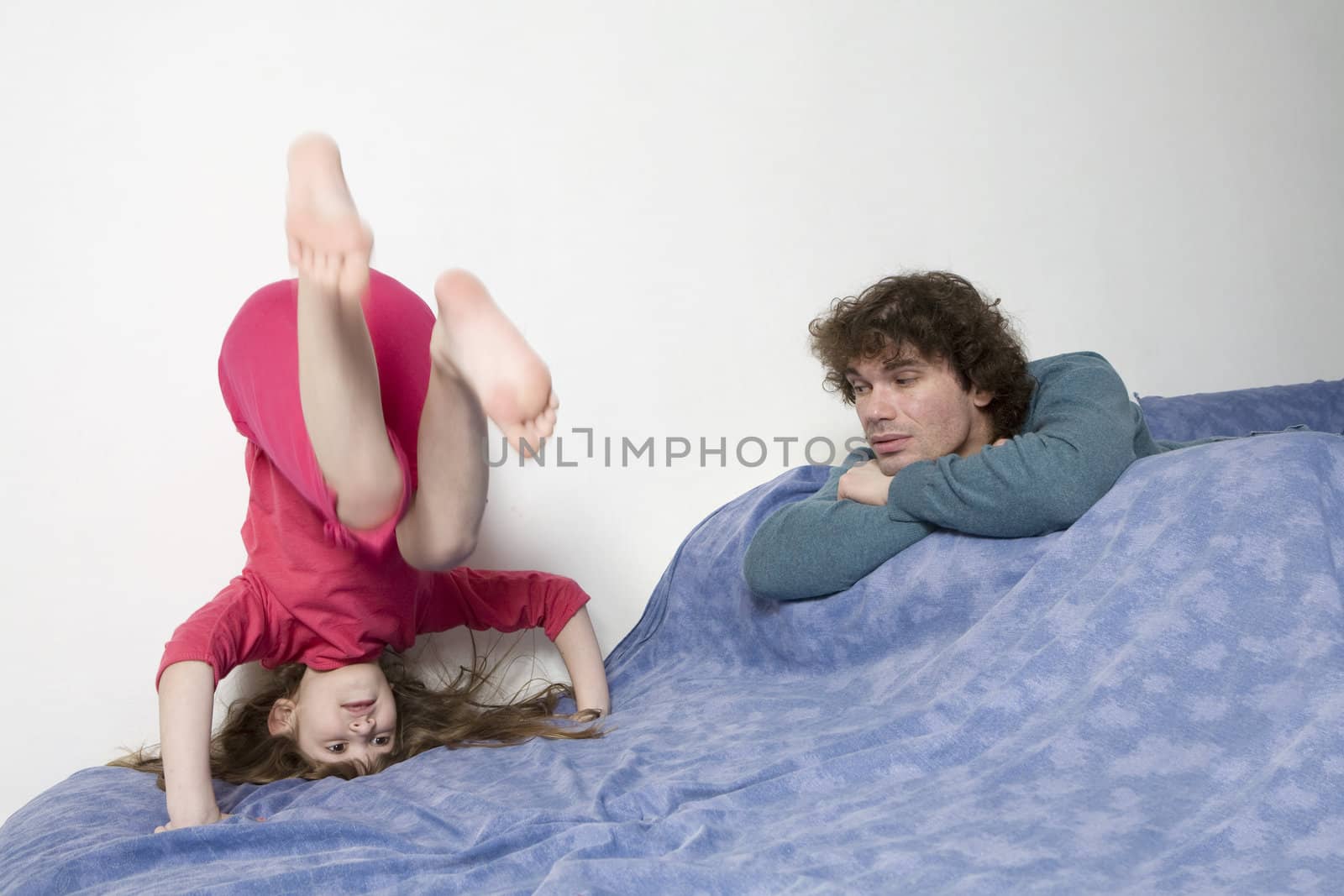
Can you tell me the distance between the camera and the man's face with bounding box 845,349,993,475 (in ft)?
5.71

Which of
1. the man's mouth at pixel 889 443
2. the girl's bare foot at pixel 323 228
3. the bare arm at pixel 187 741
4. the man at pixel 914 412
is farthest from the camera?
the man's mouth at pixel 889 443

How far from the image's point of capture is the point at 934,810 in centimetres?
116

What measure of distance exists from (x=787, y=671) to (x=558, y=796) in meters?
0.57

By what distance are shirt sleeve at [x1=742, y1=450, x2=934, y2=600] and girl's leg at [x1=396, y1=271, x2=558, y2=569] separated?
1.57 feet

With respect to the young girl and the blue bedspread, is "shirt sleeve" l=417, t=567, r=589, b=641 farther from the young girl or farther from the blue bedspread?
the blue bedspread

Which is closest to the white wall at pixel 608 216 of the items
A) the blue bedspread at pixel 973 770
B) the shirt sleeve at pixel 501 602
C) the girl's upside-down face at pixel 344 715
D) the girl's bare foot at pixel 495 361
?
the shirt sleeve at pixel 501 602

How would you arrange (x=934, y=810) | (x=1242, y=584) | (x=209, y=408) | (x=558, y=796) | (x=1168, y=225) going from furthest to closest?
(x=1168, y=225) < (x=209, y=408) < (x=558, y=796) < (x=1242, y=584) < (x=934, y=810)

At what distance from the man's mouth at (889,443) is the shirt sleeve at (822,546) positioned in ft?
0.33

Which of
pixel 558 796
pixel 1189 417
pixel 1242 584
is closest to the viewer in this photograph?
pixel 1242 584

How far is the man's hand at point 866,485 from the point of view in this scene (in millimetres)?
1715

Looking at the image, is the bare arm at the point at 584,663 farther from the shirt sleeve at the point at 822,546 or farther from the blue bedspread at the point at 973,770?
the shirt sleeve at the point at 822,546

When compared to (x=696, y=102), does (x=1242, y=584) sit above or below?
below

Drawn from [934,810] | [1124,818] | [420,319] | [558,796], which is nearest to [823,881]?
[934,810]

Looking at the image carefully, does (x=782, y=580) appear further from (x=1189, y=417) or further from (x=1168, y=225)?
(x=1168, y=225)
